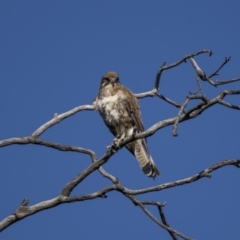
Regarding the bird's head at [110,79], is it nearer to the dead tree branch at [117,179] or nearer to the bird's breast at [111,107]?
the bird's breast at [111,107]

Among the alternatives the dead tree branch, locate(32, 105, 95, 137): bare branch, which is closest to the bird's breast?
locate(32, 105, 95, 137): bare branch

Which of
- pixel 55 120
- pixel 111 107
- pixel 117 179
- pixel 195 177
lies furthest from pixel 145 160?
pixel 195 177

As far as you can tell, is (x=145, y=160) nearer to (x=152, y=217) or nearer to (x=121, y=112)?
(x=121, y=112)

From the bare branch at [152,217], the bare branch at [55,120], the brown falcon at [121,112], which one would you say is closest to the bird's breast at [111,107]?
the brown falcon at [121,112]

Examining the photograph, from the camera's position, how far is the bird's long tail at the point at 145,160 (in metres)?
7.29

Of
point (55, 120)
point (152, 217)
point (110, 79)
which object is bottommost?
point (152, 217)

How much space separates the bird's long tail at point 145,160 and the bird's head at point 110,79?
786 millimetres

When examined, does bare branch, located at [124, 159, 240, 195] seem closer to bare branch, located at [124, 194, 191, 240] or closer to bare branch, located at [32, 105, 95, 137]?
bare branch, located at [124, 194, 191, 240]

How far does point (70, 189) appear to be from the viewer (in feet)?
16.7

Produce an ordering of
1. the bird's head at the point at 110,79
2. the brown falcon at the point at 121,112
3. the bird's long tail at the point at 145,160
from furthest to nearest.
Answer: the bird's head at the point at 110,79 < the bird's long tail at the point at 145,160 < the brown falcon at the point at 121,112

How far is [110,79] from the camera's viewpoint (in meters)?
7.46

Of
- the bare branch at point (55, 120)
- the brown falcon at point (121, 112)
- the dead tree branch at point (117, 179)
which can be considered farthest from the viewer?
the brown falcon at point (121, 112)

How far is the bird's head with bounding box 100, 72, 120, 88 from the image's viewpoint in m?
7.44

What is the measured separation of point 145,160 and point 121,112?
696 millimetres
